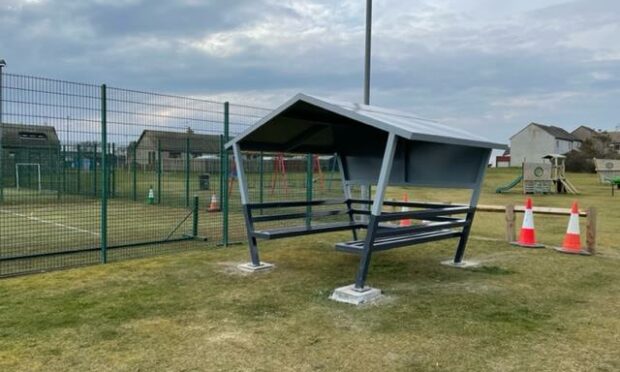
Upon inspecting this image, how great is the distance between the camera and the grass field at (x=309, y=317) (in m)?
3.92

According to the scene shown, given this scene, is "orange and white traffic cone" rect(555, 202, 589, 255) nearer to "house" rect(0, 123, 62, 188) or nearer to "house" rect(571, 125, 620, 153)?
"house" rect(0, 123, 62, 188)

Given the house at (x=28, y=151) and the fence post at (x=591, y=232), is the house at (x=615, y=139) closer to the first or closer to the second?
the fence post at (x=591, y=232)

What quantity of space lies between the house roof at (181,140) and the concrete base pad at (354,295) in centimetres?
433

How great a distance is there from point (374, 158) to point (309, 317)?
4.29 metres

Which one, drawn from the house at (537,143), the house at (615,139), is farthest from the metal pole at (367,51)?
the house at (615,139)

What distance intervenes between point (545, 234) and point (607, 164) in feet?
103

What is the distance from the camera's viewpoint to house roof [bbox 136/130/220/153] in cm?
898

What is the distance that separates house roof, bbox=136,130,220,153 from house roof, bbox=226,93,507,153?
183cm

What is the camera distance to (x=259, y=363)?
3.84 meters

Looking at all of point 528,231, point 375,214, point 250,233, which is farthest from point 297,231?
point 528,231

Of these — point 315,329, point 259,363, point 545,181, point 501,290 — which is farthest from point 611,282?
point 545,181

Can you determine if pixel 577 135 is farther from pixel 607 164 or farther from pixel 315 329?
pixel 315 329

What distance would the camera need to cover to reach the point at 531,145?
8006 cm

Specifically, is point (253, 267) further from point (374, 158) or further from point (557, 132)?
point (557, 132)
